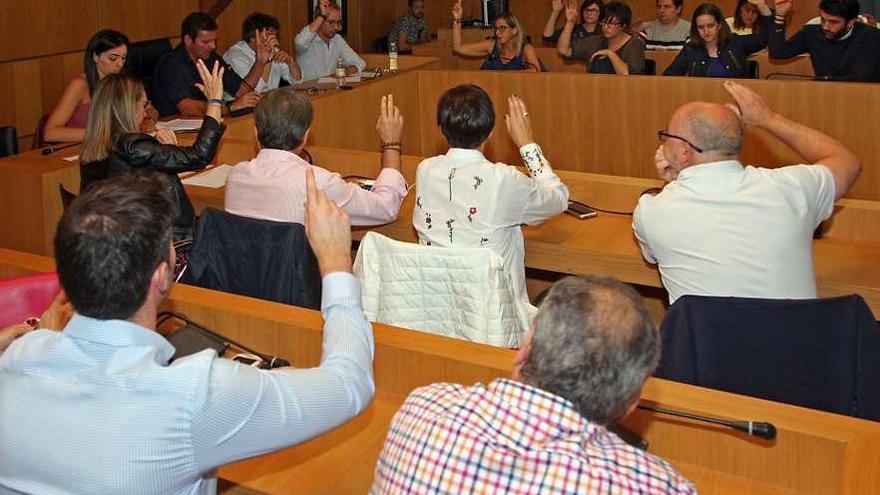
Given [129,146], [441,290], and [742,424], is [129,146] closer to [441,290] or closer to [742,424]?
[441,290]

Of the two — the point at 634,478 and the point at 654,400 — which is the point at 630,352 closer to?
the point at 634,478

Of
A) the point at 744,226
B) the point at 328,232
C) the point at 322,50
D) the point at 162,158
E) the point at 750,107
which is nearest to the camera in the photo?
the point at 328,232

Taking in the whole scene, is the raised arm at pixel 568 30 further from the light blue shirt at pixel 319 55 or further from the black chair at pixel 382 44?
the black chair at pixel 382 44

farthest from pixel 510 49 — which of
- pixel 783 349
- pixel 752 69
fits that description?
pixel 783 349

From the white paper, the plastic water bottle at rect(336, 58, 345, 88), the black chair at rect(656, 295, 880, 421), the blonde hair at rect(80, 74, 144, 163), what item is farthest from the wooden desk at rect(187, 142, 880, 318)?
the white paper

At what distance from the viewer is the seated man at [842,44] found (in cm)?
522

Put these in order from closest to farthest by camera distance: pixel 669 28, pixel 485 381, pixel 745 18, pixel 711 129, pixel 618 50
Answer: pixel 485 381, pixel 711 129, pixel 618 50, pixel 745 18, pixel 669 28

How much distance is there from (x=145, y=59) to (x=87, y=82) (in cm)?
104

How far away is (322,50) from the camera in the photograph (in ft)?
21.5

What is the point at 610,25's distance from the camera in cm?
591

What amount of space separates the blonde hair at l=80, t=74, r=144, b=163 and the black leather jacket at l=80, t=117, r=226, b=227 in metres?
0.05

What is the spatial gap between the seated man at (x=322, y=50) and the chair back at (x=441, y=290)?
3776 mm

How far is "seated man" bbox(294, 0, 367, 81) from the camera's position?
6463mm

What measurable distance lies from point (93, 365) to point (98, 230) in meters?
0.18
